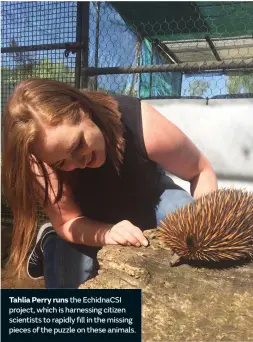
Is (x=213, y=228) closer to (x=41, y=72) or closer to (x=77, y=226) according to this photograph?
(x=77, y=226)

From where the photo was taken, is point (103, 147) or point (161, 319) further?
point (103, 147)

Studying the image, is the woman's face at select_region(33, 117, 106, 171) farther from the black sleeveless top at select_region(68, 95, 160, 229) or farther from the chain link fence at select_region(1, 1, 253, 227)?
the chain link fence at select_region(1, 1, 253, 227)

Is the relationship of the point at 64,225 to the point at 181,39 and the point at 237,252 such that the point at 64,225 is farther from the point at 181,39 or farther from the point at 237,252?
the point at 181,39

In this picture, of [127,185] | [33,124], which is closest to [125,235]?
[127,185]

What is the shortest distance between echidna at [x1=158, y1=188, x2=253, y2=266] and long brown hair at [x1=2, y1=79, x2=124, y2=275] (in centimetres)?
36

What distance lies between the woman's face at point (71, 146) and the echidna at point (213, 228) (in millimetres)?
409

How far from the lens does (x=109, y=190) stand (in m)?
1.55

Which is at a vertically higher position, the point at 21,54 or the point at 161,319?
the point at 21,54

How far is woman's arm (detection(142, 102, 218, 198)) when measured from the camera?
58.7 inches

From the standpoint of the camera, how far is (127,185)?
154 centimetres

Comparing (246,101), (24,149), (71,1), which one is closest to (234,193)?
(246,101)

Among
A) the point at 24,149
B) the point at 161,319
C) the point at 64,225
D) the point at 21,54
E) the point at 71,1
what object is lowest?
the point at 161,319

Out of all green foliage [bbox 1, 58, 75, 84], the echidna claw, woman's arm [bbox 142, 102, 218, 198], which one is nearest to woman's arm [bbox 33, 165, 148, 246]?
the echidna claw

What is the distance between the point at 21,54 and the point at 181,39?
76cm
